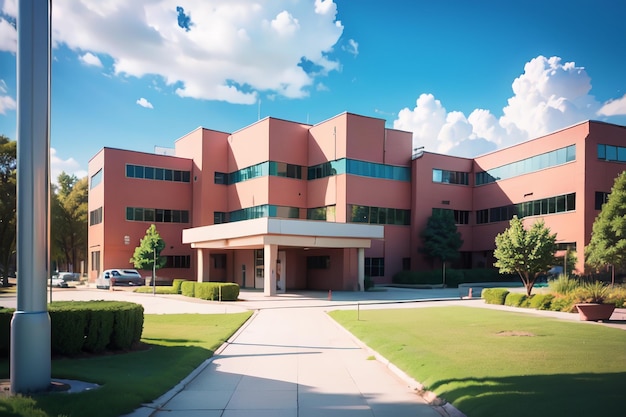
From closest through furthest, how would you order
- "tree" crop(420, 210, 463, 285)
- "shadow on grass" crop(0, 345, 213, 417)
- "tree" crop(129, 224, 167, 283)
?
"shadow on grass" crop(0, 345, 213, 417) < "tree" crop(129, 224, 167, 283) < "tree" crop(420, 210, 463, 285)

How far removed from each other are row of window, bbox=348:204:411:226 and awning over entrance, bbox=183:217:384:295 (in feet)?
15.6

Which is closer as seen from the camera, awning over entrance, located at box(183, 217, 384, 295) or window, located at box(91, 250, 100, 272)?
awning over entrance, located at box(183, 217, 384, 295)

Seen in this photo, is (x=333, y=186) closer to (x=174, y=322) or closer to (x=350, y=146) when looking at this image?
(x=350, y=146)

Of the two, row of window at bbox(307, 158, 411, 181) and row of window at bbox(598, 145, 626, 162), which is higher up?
row of window at bbox(598, 145, 626, 162)

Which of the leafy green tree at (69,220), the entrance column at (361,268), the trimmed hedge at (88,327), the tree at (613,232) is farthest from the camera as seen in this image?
the leafy green tree at (69,220)

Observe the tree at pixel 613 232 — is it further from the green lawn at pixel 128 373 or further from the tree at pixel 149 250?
the tree at pixel 149 250

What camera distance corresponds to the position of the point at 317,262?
4688cm

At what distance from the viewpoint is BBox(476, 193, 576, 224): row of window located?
1725 inches

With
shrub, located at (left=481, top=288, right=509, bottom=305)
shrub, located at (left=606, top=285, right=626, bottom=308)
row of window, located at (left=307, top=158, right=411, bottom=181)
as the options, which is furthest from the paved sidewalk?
row of window, located at (left=307, top=158, right=411, bottom=181)

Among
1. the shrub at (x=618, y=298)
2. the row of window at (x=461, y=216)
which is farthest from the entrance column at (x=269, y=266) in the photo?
the row of window at (x=461, y=216)

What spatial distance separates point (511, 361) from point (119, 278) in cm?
4170

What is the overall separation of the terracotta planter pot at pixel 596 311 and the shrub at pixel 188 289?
80.3 ft

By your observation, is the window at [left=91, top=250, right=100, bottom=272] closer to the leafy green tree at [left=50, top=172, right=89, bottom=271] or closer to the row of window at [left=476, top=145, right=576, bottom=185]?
the leafy green tree at [left=50, top=172, right=89, bottom=271]

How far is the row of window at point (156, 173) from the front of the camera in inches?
2029
